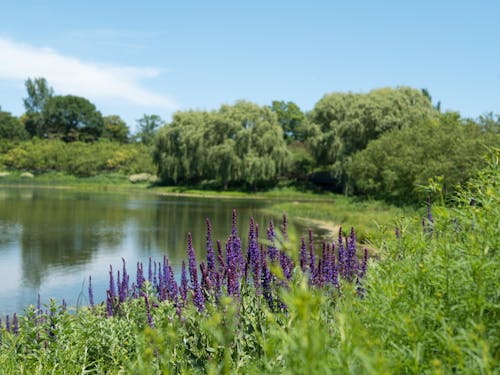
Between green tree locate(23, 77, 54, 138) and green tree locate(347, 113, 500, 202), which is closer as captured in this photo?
green tree locate(347, 113, 500, 202)

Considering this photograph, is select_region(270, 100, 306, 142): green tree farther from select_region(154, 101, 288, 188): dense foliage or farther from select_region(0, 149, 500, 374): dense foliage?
select_region(0, 149, 500, 374): dense foliage

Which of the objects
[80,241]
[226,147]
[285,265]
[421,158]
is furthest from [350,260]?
[226,147]

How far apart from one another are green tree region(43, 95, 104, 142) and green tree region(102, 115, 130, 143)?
174 cm

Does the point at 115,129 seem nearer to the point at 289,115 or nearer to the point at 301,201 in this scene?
the point at 289,115

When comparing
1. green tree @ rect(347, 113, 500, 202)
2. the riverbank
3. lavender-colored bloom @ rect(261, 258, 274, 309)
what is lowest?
the riverbank

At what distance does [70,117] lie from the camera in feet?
388

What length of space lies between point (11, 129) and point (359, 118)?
3223 inches

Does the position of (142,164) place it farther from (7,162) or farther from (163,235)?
(163,235)

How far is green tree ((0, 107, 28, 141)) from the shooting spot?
4112 inches

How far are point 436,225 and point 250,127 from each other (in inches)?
2150

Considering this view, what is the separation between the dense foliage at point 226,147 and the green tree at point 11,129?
5480cm

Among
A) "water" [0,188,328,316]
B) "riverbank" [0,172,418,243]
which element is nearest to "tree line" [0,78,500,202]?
"riverbank" [0,172,418,243]

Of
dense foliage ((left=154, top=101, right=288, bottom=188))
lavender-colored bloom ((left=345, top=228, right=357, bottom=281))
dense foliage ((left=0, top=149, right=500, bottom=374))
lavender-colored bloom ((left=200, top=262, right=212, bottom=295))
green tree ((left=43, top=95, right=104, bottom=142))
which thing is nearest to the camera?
dense foliage ((left=0, top=149, right=500, bottom=374))

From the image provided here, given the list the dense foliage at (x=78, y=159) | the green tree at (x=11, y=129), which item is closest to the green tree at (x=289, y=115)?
the dense foliage at (x=78, y=159)
